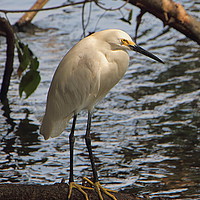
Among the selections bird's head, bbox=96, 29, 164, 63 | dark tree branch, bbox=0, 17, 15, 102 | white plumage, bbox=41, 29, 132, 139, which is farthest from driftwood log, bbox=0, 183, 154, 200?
dark tree branch, bbox=0, 17, 15, 102

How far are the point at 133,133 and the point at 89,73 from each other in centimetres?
259

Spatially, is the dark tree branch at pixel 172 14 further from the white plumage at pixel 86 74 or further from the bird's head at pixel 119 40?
the bird's head at pixel 119 40

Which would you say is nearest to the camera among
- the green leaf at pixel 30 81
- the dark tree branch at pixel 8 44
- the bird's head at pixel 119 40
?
the bird's head at pixel 119 40

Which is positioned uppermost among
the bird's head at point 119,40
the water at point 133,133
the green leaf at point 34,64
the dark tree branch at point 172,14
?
the bird's head at point 119,40

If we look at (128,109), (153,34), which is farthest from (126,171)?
(153,34)

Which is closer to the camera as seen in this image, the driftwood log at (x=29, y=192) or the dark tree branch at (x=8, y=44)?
the driftwood log at (x=29, y=192)

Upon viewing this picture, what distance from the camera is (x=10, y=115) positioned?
6.79 meters

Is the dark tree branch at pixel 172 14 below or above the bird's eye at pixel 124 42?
below

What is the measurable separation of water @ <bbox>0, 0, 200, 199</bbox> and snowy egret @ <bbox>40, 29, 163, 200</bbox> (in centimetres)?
129

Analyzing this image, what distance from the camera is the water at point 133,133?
5109 mm

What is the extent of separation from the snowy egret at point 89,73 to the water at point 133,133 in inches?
50.8

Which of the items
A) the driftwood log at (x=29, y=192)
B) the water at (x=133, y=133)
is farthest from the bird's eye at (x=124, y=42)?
the water at (x=133, y=133)

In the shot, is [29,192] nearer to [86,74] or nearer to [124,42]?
[86,74]

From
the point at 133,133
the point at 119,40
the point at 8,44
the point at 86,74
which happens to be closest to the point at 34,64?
the point at 8,44
